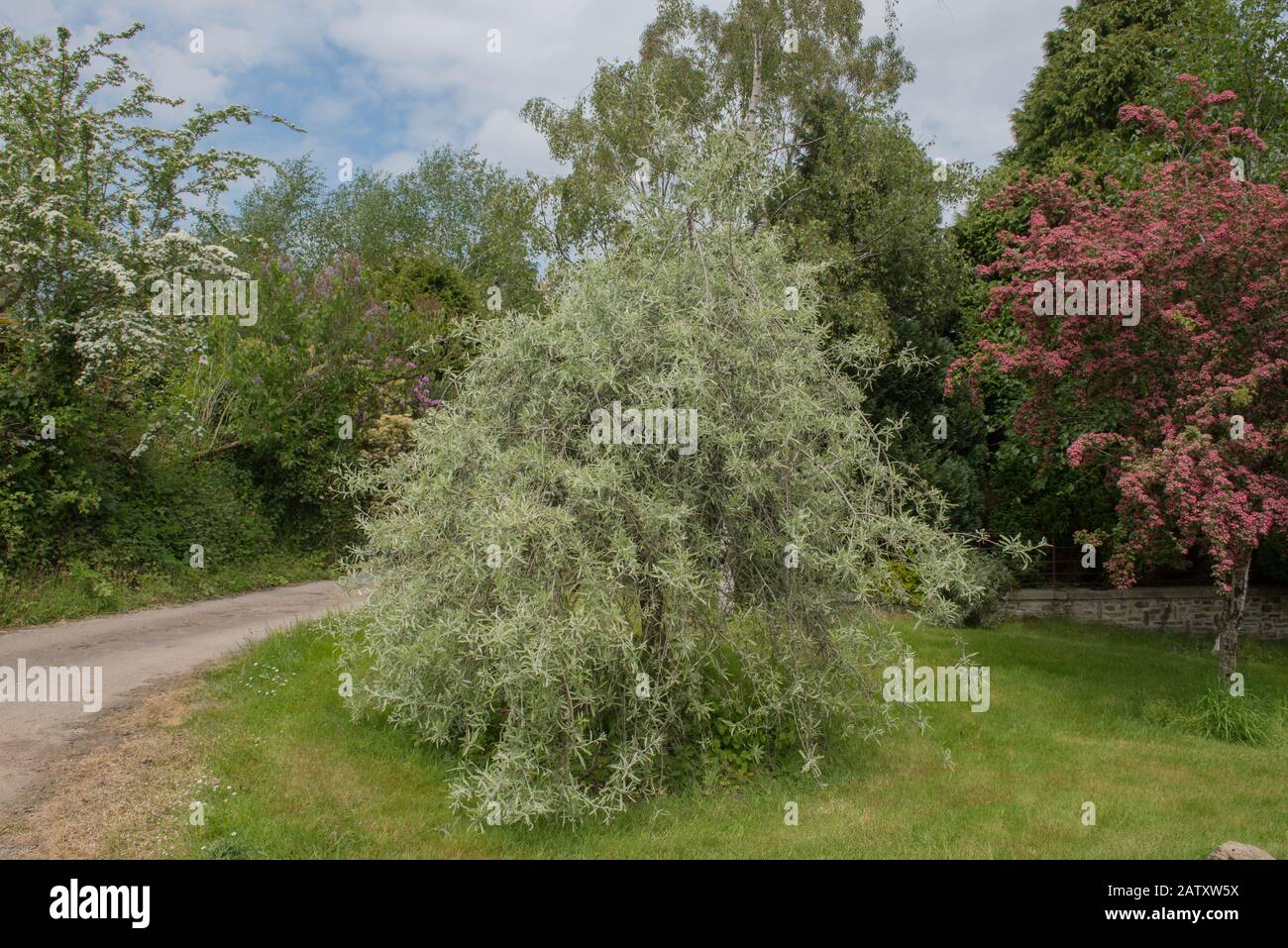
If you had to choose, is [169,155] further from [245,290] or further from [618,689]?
[618,689]

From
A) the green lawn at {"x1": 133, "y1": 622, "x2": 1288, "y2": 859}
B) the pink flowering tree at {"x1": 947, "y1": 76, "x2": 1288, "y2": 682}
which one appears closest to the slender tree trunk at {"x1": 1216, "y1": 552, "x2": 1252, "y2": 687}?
the pink flowering tree at {"x1": 947, "y1": 76, "x2": 1288, "y2": 682}

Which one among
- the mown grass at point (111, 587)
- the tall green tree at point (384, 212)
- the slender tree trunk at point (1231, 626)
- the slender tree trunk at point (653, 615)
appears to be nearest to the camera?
the slender tree trunk at point (653, 615)

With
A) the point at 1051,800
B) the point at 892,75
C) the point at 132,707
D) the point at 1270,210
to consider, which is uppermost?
the point at 892,75

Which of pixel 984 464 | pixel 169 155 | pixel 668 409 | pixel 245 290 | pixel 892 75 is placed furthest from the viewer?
pixel 892 75

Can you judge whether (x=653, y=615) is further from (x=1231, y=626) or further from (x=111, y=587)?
(x=111, y=587)

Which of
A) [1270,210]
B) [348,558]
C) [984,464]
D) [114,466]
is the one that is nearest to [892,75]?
[984,464]

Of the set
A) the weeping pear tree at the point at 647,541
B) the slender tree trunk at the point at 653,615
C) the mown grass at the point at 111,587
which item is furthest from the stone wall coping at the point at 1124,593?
the mown grass at the point at 111,587

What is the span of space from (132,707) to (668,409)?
450 centimetres

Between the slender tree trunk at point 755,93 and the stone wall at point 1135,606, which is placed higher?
the slender tree trunk at point 755,93

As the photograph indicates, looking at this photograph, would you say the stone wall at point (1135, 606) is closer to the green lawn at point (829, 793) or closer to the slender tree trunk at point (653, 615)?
the green lawn at point (829, 793)

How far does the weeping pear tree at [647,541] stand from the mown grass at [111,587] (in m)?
4.93

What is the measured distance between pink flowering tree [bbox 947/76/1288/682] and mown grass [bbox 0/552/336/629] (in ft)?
29.9

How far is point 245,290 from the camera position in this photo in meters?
12.5

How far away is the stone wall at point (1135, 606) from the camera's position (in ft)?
41.9
